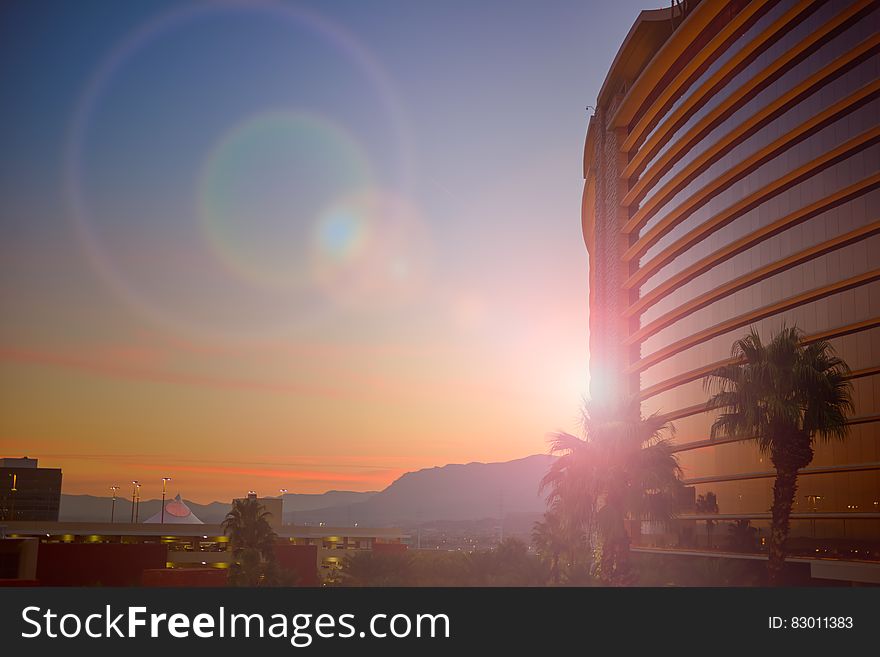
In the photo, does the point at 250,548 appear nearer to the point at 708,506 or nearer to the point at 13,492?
the point at 708,506

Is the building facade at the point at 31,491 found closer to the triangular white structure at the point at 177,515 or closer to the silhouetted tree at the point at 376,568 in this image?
the triangular white structure at the point at 177,515

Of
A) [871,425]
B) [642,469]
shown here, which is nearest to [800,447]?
[642,469]

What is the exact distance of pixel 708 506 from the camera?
5903 centimetres

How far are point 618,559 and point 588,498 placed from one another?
9.08 feet

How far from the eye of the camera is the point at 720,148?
191 ft

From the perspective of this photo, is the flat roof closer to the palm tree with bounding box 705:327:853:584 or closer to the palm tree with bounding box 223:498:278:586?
the palm tree with bounding box 223:498:278:586

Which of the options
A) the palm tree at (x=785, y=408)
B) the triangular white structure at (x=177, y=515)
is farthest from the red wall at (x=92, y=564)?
the triangular white structure at (x=177, y=515)

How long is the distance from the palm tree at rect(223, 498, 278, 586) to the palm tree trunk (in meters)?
41.1

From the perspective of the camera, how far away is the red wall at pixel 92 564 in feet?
167

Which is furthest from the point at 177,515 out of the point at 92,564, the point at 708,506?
the point at 708,506

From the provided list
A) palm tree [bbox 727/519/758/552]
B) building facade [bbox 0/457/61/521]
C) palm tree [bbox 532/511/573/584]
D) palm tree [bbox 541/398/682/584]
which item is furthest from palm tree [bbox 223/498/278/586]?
building facade [bbox 0/457/61/521]

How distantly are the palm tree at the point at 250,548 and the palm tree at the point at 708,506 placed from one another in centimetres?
2979

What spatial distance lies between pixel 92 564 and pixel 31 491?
138 meters

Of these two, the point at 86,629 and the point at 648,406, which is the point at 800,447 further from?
the point at 648,406
